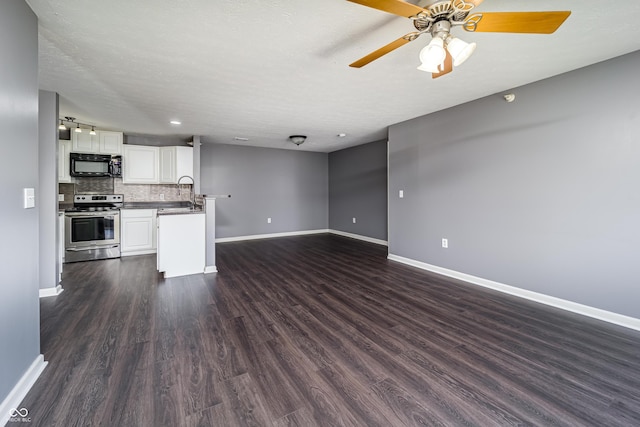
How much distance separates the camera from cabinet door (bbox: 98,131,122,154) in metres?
4.72

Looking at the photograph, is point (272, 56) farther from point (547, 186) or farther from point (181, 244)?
point (547, 186)

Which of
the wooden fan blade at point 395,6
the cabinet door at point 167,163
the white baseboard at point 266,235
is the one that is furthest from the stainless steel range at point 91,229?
the wooden fan blade at point 395,6

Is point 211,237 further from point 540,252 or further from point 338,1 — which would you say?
point 540,252

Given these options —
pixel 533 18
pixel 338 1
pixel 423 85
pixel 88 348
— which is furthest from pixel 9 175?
pixel 423 85

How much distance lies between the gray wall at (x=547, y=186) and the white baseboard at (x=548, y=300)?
0.05 m

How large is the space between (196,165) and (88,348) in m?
3.95

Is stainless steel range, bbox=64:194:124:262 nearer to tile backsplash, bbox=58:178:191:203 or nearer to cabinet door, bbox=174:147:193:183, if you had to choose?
tile backsplash, bbox=58:178:191:203

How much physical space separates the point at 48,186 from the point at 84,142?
212 cm

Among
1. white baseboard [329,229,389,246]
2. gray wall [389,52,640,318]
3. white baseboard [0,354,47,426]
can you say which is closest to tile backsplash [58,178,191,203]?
white baseboard [329,229,389,246]

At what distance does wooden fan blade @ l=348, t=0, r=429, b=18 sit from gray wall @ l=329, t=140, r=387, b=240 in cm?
459

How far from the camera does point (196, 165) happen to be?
5.33 m

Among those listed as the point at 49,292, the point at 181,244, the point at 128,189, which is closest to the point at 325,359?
the point at 181,244

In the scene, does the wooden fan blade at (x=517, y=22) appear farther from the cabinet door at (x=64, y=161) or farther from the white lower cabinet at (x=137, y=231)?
the cabinet door at (x=64, y=161)

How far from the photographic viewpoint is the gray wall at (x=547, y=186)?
2.36 metres
